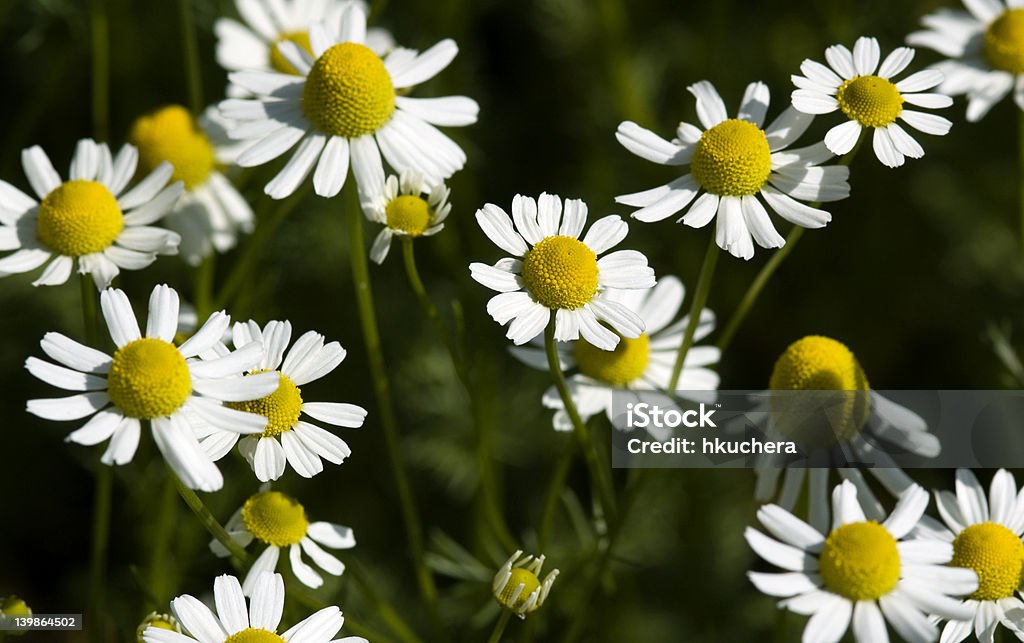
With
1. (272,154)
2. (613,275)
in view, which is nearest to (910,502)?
(613,275)

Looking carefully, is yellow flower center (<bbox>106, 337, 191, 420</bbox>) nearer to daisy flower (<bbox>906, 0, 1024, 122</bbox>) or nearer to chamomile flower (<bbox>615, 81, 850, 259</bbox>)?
chamomile flower (<bbox>615, 81, 850, 259</bbox>)

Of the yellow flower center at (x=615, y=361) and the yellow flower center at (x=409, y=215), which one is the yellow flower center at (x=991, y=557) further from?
the yellow flower center at (x=409, y=215)

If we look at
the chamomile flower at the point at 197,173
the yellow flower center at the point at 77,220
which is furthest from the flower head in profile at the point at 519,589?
the chamomile flower at the point at 197,173

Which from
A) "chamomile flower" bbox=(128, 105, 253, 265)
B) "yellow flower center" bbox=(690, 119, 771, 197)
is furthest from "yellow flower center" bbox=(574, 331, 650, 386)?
"chamomile flower" bbox=(128, 105, 253, 265)

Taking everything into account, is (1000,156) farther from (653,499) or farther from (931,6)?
(653,499)

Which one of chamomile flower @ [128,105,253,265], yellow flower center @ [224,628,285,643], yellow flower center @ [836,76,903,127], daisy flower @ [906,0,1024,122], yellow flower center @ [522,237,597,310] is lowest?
yellow flower center @ [224,628,285,643]
